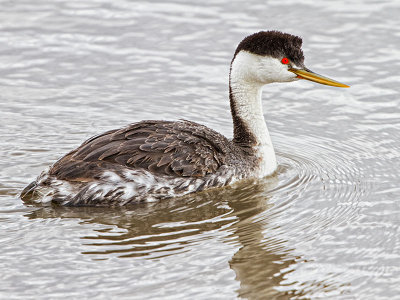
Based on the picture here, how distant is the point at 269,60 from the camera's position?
894 centimetres

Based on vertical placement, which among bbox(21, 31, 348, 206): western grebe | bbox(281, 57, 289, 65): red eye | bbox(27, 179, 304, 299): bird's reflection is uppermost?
bbox(281, 57, 289, 65): red eye

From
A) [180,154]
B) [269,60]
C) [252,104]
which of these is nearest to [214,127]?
[252,104]

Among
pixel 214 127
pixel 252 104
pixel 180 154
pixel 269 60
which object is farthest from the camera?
pixel 214 127

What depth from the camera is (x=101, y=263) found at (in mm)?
6984

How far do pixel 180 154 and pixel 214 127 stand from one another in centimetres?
188

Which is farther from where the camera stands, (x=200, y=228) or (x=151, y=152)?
(x=151, y=152)

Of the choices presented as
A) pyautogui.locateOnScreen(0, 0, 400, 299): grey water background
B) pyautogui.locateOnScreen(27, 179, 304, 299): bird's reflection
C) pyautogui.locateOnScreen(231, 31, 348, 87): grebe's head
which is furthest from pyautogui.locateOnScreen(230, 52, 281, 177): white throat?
pyautogui.locateOnScreen(27, 179, 304, 299): bird's reflection

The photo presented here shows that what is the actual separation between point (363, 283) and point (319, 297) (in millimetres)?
425

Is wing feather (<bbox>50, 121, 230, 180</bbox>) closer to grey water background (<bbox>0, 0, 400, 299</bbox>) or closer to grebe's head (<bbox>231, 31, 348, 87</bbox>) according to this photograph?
grey water background (<bbox>0, 0, 400, 299</bbox>)

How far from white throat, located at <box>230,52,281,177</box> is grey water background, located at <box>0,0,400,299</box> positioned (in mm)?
259

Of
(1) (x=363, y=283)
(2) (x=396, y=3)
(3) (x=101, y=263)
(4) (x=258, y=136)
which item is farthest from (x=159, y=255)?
(2) (x=396, y=3)

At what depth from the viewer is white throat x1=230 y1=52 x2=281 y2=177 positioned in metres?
9.02

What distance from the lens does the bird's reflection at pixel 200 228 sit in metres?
7.03

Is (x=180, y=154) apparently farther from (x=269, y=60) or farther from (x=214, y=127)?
(x=214, y=127)
